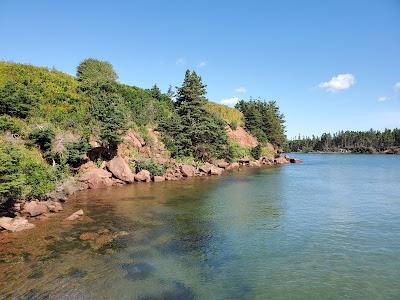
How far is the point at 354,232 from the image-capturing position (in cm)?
2223

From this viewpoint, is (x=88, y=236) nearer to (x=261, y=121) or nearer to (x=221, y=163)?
(x=221, y=163)

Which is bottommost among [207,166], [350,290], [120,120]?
[350,290]

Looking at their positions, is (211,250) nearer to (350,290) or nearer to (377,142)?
(350,290)

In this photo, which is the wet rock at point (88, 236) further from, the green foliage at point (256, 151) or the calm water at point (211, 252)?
the green foliage at point (256, 151)

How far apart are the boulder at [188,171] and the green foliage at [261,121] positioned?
41.7 meters

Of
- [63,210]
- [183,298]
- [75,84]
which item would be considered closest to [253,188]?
[63,210]

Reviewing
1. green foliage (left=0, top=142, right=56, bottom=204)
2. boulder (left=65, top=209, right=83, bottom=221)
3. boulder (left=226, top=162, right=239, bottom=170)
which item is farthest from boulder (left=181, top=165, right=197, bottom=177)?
boulder (left=65, top=209, right=83, bottom=221)

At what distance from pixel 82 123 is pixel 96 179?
33.7ft

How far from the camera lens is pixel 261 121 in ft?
317

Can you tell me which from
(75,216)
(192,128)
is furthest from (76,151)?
(192,128)

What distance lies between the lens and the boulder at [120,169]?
140 ft

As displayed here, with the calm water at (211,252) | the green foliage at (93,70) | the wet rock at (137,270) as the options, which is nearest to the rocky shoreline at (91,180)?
the calm water at (211,252)

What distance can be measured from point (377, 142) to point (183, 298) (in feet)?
667

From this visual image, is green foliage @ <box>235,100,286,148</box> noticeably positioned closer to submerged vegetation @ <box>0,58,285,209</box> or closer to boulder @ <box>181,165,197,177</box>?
submerged vegetation @ <box>0,58,285,209</box>
